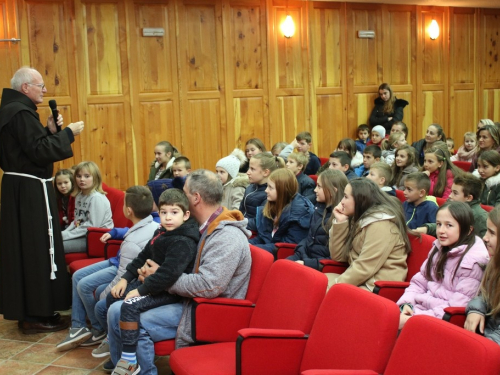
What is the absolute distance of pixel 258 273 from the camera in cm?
317

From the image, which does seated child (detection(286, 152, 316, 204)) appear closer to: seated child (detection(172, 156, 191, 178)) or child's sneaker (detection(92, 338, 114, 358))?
seated child (detection(172, 156, 191, 178))

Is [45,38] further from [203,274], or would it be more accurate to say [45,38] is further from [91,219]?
[203,274]

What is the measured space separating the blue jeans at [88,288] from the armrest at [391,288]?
1.74 m

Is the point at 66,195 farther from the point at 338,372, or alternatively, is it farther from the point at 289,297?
the point at 338,372

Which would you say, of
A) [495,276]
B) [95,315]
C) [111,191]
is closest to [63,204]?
[111,191]

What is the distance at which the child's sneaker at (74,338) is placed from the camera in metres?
3.96

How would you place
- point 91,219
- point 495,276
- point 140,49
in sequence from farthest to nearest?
point 140,49 < point 91,219 < point 495,276

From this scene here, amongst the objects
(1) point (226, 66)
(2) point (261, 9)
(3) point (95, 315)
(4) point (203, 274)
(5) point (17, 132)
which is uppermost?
(2) point (261, 9)

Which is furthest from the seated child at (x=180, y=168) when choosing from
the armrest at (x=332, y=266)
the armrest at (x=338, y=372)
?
the armrest at (x=338, y=372)

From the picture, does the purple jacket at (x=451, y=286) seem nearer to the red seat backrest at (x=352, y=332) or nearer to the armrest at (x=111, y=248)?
the red seat backrest at (x=352, y=332)

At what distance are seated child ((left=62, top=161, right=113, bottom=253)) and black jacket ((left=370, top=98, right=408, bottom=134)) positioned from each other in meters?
5.12

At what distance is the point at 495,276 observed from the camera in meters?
2.40

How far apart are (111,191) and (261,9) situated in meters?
4.21

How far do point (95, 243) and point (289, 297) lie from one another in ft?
7.44
